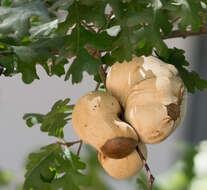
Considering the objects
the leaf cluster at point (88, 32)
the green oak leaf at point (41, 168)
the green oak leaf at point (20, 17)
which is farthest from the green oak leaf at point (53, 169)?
the green oak leaf at point (20, 17)

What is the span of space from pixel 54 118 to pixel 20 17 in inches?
11.7

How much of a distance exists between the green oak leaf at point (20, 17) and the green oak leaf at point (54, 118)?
23cm

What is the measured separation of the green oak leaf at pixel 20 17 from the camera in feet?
3.11

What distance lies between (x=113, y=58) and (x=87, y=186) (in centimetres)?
32

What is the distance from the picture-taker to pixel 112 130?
0.94 meters

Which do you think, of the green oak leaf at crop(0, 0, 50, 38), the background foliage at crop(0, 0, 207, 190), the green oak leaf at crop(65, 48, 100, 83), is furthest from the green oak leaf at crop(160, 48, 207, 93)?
the green oak leaf at crop(0, 0, 50, 38)

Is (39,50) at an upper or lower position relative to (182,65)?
upper

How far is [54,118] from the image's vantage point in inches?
46.3

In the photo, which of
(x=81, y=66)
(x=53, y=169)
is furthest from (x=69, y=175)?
(x=81, y=66)

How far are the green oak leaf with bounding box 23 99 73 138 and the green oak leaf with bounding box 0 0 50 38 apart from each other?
23cm

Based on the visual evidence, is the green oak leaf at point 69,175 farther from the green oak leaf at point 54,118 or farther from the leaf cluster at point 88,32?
the leaf cluster at point 88,32

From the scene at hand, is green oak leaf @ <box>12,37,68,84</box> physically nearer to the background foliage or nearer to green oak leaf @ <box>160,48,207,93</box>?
the background foliage

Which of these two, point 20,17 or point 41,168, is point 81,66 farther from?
point 41,168

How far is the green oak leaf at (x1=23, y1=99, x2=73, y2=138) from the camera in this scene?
113 cm
